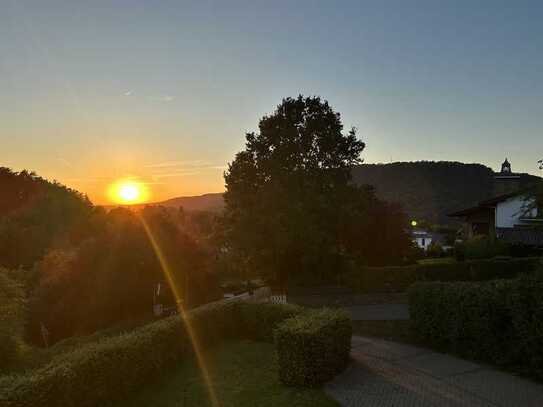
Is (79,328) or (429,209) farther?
(429,209)

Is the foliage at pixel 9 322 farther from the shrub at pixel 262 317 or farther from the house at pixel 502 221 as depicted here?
the house at pixel 502 221

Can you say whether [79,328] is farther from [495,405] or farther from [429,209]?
[429,209]

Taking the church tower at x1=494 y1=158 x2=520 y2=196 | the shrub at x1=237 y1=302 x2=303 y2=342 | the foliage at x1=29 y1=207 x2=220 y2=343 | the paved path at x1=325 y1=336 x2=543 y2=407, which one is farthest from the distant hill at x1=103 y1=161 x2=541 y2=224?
the paved path at x1=325 y1=336 x2=543 y2=407

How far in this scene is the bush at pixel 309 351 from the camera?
11477 millimetres

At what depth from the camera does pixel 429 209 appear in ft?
251

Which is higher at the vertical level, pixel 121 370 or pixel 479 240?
pixel 479 240

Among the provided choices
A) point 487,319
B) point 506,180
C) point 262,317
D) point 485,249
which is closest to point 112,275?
point 262,317

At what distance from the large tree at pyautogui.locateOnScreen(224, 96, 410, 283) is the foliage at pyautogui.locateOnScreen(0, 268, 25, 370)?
1046 cm

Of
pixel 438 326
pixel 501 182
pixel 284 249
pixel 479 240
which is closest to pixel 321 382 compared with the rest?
pixel 438 326

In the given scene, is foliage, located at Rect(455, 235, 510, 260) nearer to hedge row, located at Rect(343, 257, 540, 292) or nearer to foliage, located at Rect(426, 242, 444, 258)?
hedge row, located at Rect(343, 257, 540, 292)

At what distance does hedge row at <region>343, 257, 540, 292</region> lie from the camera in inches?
1009

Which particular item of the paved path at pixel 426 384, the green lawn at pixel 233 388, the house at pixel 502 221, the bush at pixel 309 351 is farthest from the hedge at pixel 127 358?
the house at pixel 502 221

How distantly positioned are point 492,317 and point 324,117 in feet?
→ 53.2

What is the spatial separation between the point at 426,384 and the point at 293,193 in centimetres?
1464
